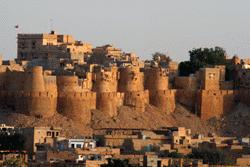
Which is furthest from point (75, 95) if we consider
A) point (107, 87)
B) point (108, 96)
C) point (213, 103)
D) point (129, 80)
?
point (213, 103)

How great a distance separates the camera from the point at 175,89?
87625 mm

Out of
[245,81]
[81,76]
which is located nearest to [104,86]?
[81,76]

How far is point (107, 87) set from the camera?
83688 millimetres

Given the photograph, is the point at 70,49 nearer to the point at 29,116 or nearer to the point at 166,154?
the point at 29,116

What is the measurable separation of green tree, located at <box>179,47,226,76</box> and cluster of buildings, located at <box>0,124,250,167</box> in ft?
38.9

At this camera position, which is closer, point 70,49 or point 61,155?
point 61,155

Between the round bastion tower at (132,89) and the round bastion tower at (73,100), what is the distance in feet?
9.31

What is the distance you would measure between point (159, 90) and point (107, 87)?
3411 millimetres

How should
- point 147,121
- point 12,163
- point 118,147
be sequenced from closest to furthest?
point 12,163
point 118,147
point 147,121

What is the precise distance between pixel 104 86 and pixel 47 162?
18.2 meters

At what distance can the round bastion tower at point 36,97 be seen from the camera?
80750mm

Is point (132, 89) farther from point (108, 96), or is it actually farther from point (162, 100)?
point (108, 96)

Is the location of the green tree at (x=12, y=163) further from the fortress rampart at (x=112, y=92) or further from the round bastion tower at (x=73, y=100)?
the round bastion tower at (x=73, y=100)

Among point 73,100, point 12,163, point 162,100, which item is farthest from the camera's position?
point 162,100
